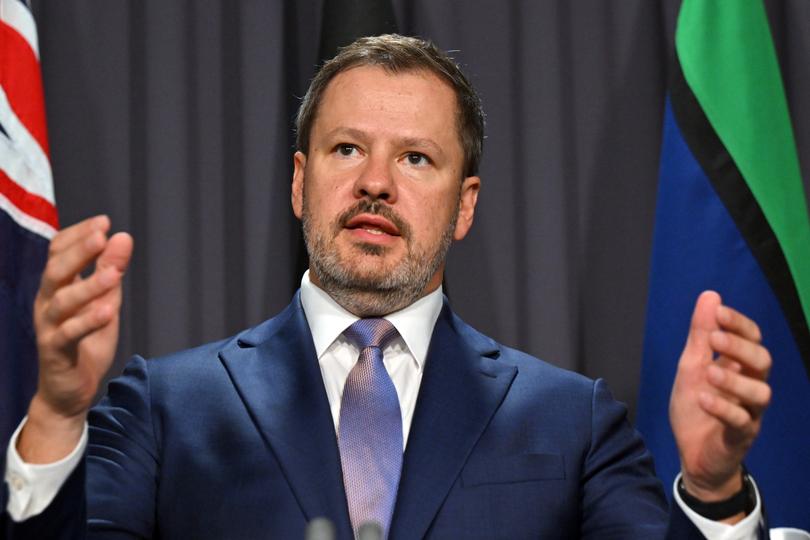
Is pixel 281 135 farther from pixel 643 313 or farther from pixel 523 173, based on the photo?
pixel 643 313

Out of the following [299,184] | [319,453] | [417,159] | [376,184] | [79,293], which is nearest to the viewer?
[79,293]

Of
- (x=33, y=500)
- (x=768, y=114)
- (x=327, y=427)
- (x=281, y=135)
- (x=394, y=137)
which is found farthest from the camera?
(x=281, y=135)

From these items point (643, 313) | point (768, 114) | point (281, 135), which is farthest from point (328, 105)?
point (643, 313)

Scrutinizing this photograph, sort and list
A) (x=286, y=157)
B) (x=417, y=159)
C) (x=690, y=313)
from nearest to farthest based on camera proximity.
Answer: (x=417, y=159)
(x=690, y=313)
(x=286, y=157)

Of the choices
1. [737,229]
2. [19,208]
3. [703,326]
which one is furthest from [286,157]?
[703,326]

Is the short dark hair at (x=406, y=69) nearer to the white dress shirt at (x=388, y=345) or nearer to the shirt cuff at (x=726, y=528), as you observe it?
the white dress shirt at (x=388, y=345)

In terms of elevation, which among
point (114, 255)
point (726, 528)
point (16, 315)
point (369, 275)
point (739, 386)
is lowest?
point (16, 315)

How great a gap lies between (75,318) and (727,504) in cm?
74

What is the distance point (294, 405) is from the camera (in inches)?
59.0

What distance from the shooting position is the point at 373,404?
4.88 ft

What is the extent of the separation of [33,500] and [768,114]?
1650 millimetres

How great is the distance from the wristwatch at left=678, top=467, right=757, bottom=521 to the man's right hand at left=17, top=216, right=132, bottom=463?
2.20 ft

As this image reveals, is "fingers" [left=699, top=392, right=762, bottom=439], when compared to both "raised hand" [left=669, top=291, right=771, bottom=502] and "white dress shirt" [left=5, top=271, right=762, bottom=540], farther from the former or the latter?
"white dress shirt" [left=5, top=271, right=762, bottom=540]

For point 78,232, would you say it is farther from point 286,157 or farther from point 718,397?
point 286,157
